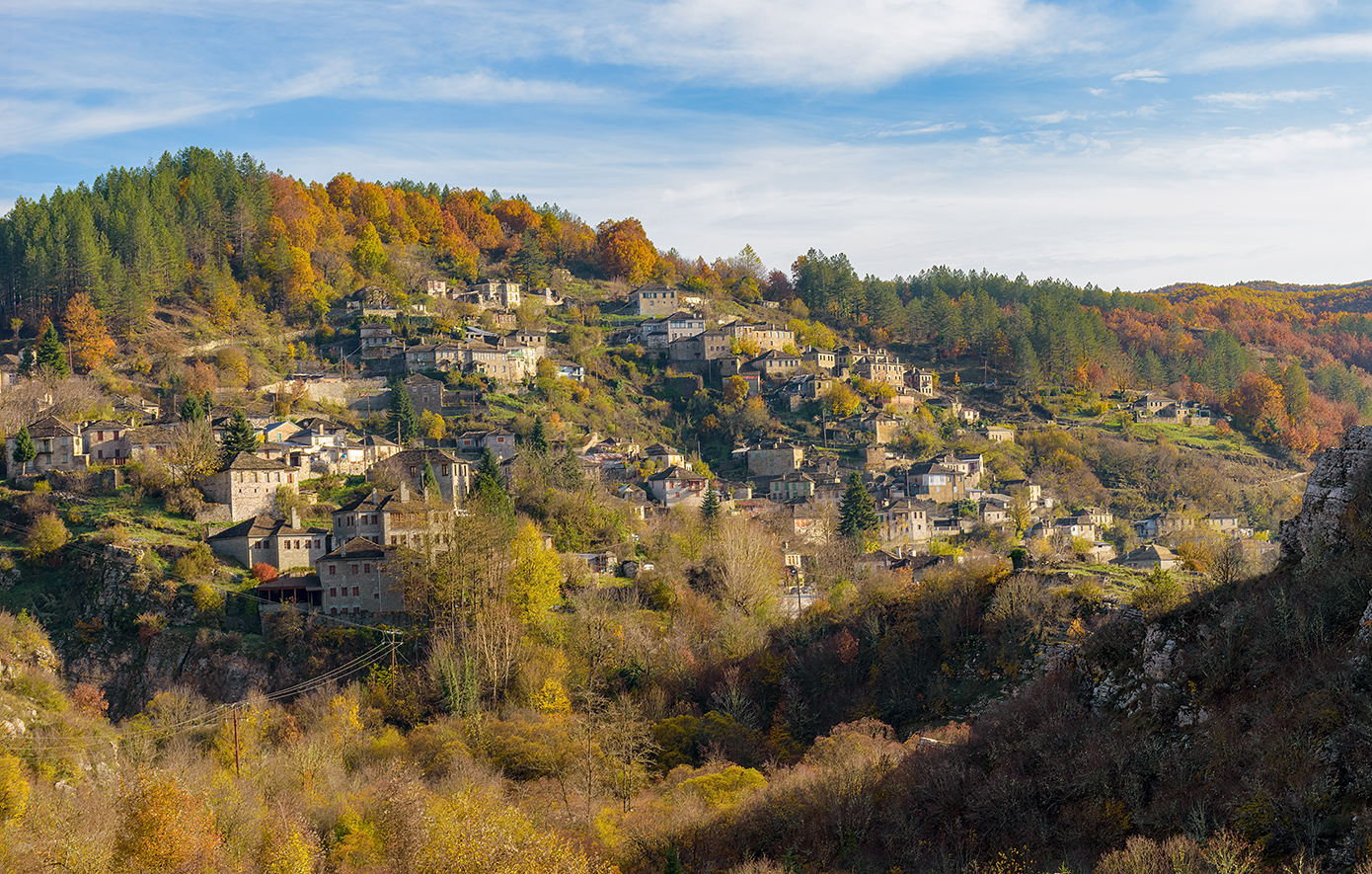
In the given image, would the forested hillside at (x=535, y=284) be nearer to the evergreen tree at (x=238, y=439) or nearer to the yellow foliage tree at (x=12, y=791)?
the evergreen tree at (x=238, y=439)

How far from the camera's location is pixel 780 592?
6097cm

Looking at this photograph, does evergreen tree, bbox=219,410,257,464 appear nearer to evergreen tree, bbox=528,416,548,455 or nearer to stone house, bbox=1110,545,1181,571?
evergreen tree, bbox=528,416,548,455

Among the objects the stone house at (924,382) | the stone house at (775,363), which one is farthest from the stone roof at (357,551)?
the stone house at (924,382)

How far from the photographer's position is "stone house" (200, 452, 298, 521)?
57.2 meters

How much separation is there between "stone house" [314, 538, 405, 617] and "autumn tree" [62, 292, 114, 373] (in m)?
44.4

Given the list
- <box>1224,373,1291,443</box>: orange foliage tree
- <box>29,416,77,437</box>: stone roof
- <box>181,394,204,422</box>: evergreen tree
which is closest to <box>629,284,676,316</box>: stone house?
<box>1224,373,1291,443</box>: orange foliage tree

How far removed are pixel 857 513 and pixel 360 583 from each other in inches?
1447

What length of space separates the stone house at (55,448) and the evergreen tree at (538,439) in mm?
27294

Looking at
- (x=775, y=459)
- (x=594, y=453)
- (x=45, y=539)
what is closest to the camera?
(x=45, y=539)

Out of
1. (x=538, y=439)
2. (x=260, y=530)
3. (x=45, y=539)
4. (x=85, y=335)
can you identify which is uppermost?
(x=85, y=335)

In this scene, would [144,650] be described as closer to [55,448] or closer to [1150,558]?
[55,448]

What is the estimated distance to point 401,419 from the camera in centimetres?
7919

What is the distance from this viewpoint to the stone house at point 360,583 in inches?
2013

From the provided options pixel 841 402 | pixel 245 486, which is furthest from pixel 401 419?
pixel 841 402
